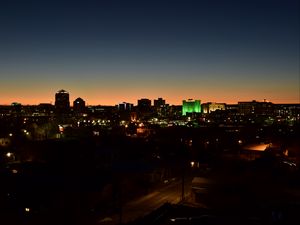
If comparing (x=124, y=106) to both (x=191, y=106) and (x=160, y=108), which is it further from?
(x=191, y=106)

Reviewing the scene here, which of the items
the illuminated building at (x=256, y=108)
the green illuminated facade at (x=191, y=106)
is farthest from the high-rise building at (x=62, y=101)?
the illuminated building at (x=256, y=108)

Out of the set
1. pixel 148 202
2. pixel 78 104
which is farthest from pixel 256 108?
pixel 148 202

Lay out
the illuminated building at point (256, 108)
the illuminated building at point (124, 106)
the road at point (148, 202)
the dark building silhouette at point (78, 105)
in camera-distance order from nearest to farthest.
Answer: the road at point (148, 202) → the illuminated building at point (256, 108) → the dark building silhouette at point (78, 105) → the illuminated building at point (124, 106)

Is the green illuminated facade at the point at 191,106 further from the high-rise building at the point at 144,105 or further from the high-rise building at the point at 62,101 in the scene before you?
the high-rise building at the point at 62,101

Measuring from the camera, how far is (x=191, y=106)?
403ft

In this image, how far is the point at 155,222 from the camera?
28.6 feet

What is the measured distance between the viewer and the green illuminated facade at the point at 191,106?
400ft

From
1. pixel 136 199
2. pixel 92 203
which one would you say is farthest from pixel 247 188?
pixel 92 203

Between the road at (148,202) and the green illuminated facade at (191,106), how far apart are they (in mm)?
102634

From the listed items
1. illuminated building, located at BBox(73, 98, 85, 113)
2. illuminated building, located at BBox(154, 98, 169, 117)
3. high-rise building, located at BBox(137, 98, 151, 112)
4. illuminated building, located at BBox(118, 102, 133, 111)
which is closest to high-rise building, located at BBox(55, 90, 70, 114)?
illuminated building, located at BBox(73, 98, 85, 113)

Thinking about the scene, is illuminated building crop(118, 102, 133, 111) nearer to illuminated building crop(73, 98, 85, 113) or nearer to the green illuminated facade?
illuminated building crop(73, 98, 85, 113)

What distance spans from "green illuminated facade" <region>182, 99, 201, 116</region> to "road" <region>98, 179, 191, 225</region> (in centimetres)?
10263

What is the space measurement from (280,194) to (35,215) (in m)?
10.9

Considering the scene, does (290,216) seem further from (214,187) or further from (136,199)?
(136,199)
